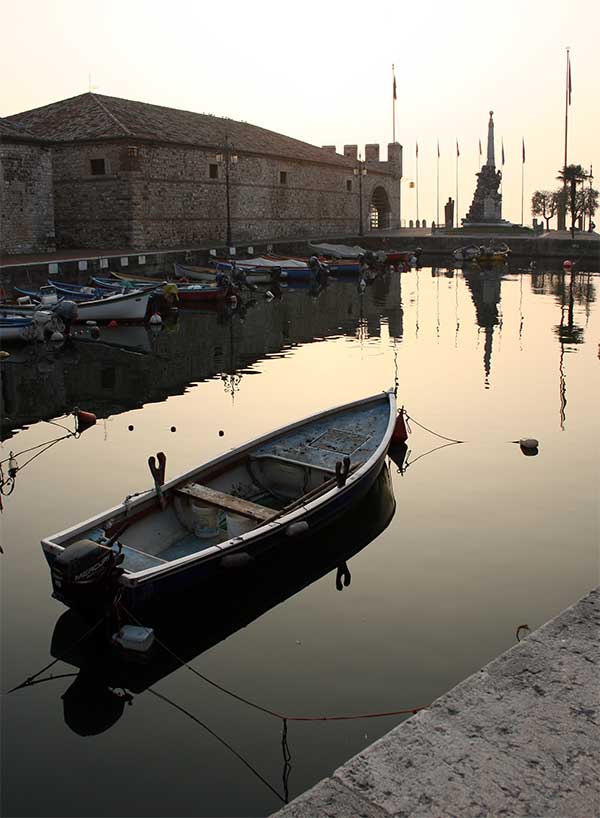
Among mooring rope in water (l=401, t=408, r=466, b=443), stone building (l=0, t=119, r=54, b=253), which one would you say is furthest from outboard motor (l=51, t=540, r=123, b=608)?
stone building (l=0, t=119, r=54, b=253)

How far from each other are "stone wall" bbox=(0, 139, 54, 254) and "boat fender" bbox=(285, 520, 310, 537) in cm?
2770

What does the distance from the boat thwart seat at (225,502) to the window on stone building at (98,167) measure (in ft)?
99.8

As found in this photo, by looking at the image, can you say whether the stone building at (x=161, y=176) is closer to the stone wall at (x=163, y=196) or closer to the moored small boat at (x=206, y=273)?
the stone wall at (x=163, y=196)

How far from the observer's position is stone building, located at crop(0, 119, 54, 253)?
103 feet

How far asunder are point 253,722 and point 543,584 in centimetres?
308

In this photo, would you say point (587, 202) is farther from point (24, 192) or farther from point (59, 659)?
point (59, 659)

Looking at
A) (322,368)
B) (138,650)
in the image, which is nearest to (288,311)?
(322,368)

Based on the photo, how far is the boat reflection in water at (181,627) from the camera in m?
5.68

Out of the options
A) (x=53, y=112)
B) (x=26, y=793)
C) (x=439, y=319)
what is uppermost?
(x=53, y=112)

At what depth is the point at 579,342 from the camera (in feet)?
66.0

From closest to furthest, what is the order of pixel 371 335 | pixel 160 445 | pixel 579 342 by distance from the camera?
pixel 160 445
pixel 579 342
pixel 371 335

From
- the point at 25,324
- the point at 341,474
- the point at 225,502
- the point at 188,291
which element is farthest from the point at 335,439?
the point at 188,291

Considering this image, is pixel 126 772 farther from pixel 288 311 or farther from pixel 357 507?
pixel 288 311

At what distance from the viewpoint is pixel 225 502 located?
291 inches
